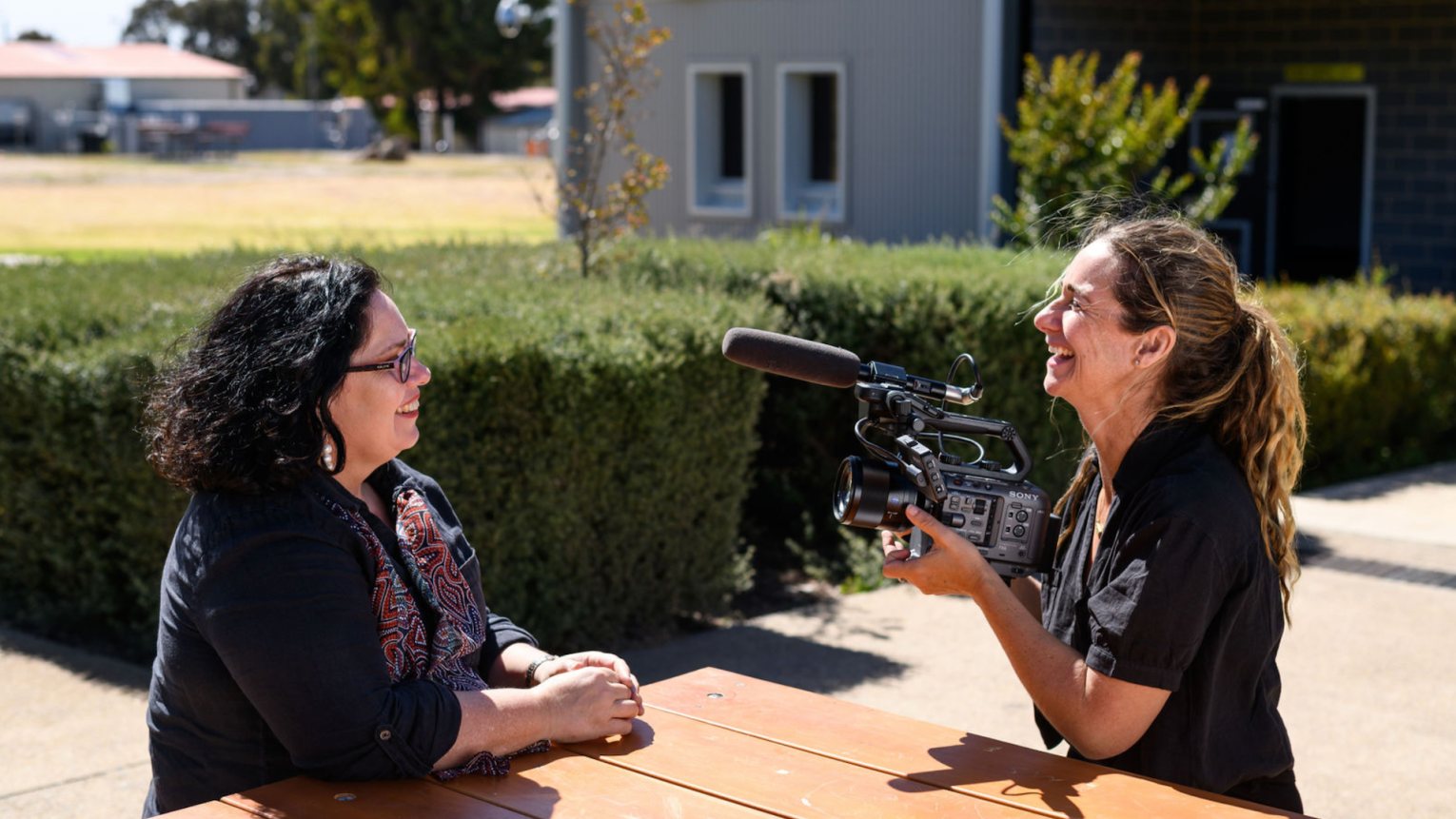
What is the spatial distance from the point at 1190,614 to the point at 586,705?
99 centimetres

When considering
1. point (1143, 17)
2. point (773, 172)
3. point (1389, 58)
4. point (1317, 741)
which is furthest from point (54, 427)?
point (1389, 58)

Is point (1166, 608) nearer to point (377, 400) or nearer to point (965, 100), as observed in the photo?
point (377, 400)

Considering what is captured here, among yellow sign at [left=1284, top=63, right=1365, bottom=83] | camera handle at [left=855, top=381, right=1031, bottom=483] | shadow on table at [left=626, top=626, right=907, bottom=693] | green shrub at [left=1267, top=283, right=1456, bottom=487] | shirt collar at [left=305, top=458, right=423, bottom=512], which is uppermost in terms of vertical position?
yellow sign at [left=1284, top=63, right=1365, bottom=83]

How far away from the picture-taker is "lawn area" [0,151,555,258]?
25672 millimetres

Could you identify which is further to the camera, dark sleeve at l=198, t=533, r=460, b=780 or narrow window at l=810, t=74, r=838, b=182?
narrow window at l=810, t=74, r=838, b=182

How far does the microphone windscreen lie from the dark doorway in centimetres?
1363

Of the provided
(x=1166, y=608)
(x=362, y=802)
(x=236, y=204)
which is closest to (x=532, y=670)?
(x=362, y=802)

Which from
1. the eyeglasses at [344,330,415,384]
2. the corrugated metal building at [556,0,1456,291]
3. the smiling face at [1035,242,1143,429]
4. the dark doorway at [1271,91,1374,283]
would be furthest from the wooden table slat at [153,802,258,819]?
the dark doorway at [1271,91,1374,283]

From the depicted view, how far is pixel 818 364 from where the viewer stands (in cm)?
240

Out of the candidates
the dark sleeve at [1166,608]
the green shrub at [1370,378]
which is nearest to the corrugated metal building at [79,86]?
the green shrub at [1370,378]

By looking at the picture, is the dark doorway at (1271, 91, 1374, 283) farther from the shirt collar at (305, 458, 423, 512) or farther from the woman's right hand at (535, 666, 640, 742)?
the woman's right hand at (535, 666, 640, 742)

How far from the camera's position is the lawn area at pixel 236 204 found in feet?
84.2

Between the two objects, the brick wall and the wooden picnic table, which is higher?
the brick wall

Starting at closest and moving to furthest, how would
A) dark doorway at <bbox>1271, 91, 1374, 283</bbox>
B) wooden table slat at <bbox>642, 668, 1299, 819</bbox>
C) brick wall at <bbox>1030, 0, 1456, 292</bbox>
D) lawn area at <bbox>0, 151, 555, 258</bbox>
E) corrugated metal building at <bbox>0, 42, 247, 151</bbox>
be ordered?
wooden table slat at <bbox>642, 668, 1299, 819</bbox>
brick wall at <bbox>1030, 0, 1456, 292</bbox>
dark doorway at <bbox>1271, 91, 1374, 283</bbox>
lawn area at <bbox>0, 151, 555, 258</bbox>
corrugated metal building at <bbox>0, 42, 247, 151</bbox>
